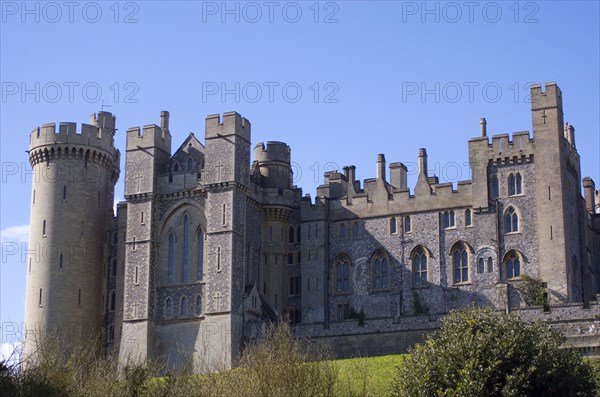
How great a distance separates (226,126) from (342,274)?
10896 mm

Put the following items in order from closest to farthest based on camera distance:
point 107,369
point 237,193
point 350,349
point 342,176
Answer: point 107,369 < point 350,349 < point 237,193 < point 342,176

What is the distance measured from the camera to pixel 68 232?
2793 inches

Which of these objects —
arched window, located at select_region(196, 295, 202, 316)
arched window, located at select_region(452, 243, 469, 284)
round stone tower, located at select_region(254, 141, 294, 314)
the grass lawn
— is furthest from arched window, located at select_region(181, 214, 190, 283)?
arched window, located at select_region(452, 243, 469, 284)

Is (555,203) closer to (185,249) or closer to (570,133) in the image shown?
(570,133)

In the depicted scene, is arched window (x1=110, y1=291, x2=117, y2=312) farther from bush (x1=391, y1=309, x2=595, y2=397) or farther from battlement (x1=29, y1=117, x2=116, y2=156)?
bush (x1=391, y1=309, x2=595, y2=397)

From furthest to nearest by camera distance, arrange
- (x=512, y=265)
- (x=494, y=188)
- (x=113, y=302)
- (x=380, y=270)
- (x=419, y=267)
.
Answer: (x=113, y=302)
(x=380, y=270)
(x=419, y=267)
(x=494, y=188)
(x=512, y=265)

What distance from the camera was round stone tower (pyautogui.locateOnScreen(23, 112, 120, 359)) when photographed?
229 feet

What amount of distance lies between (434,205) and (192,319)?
586 inches

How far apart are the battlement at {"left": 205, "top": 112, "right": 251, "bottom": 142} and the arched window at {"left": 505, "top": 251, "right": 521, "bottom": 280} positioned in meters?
16.1

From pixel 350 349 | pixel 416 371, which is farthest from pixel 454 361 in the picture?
pixel 350 349

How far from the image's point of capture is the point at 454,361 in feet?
147

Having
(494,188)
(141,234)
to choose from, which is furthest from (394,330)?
(141,234)

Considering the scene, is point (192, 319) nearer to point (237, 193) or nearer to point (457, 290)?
point (237, 193)

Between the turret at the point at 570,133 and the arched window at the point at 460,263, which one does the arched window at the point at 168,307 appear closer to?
the arched window at the point at 460,263
